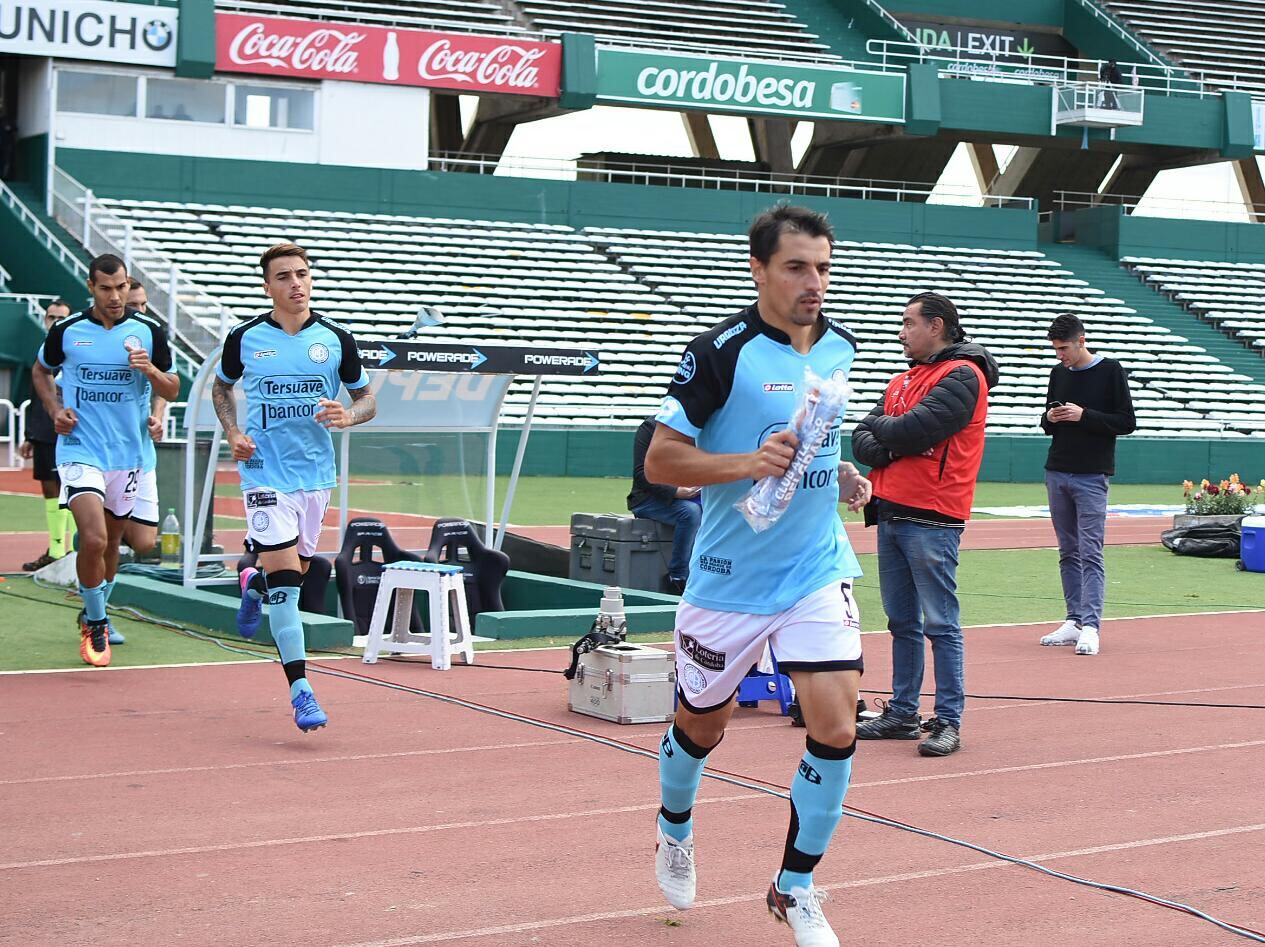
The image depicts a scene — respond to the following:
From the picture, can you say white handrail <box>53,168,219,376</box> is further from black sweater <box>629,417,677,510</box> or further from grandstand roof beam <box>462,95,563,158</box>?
black sweater <box>629,417,677,510</box>

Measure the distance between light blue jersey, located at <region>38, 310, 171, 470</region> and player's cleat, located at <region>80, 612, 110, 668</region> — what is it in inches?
38.1

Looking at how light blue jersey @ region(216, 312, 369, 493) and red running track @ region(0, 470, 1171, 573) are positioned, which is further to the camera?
red running track @ region(0, 470, 1171, 573)

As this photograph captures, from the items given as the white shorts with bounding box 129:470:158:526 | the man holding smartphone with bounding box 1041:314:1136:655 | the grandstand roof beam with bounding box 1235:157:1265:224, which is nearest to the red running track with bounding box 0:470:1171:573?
the white shorts with bounding box 129:470:158:526

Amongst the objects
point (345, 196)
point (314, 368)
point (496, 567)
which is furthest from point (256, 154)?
point (314, 368)

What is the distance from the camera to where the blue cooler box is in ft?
59.7

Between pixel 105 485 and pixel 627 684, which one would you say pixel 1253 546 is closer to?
pixel 627 684

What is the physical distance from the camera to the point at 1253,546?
59.9 feet

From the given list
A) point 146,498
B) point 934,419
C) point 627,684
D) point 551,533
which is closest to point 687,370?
point 934,419

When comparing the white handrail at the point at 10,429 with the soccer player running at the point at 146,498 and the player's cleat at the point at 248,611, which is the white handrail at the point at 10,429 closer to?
the soccer player running at the point at 146,498

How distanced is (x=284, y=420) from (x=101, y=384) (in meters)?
2.38

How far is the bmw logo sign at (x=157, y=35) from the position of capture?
3397 centimetres

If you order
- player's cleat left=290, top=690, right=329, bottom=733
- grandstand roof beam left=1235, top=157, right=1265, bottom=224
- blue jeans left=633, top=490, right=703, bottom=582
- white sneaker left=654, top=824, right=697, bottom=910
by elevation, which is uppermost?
grandstand roof beam left=1235, top=157, right=1265, bottom=224

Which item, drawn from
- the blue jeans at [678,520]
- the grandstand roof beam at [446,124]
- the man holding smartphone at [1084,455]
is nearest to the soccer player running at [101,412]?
the blue jeans at [678,520]

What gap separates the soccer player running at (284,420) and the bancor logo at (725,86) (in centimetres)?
3171
